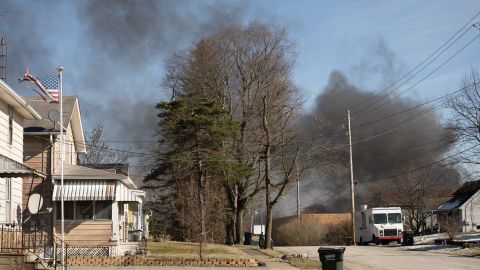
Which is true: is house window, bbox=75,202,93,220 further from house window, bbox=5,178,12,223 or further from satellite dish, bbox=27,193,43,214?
satellite dish, bbox=27,193,43,214

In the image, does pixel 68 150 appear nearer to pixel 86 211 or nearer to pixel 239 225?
pixel 86 211

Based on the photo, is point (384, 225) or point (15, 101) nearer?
point (15, 101)

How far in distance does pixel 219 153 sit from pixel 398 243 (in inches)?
593

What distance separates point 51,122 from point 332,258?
15.4 metres

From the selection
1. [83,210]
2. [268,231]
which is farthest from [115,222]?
[268,231]

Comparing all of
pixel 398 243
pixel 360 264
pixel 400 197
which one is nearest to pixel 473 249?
pixel 360 264

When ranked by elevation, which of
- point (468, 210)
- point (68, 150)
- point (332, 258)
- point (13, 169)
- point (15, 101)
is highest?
point (15, 101)

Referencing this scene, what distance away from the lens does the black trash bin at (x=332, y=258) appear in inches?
786

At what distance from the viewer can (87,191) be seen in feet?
93.2

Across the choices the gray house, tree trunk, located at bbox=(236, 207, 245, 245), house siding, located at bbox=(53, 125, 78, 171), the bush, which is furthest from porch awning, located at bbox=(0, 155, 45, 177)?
the gray house

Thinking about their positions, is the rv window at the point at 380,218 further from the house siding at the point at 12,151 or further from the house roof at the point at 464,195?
the house siding at the point at 12,151

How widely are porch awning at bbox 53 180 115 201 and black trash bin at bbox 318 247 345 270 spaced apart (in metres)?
11.6

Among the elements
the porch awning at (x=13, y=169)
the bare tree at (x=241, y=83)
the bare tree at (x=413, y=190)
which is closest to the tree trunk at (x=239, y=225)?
the bare tree at (x=241, y=83)

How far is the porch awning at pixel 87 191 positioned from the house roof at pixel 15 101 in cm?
448
